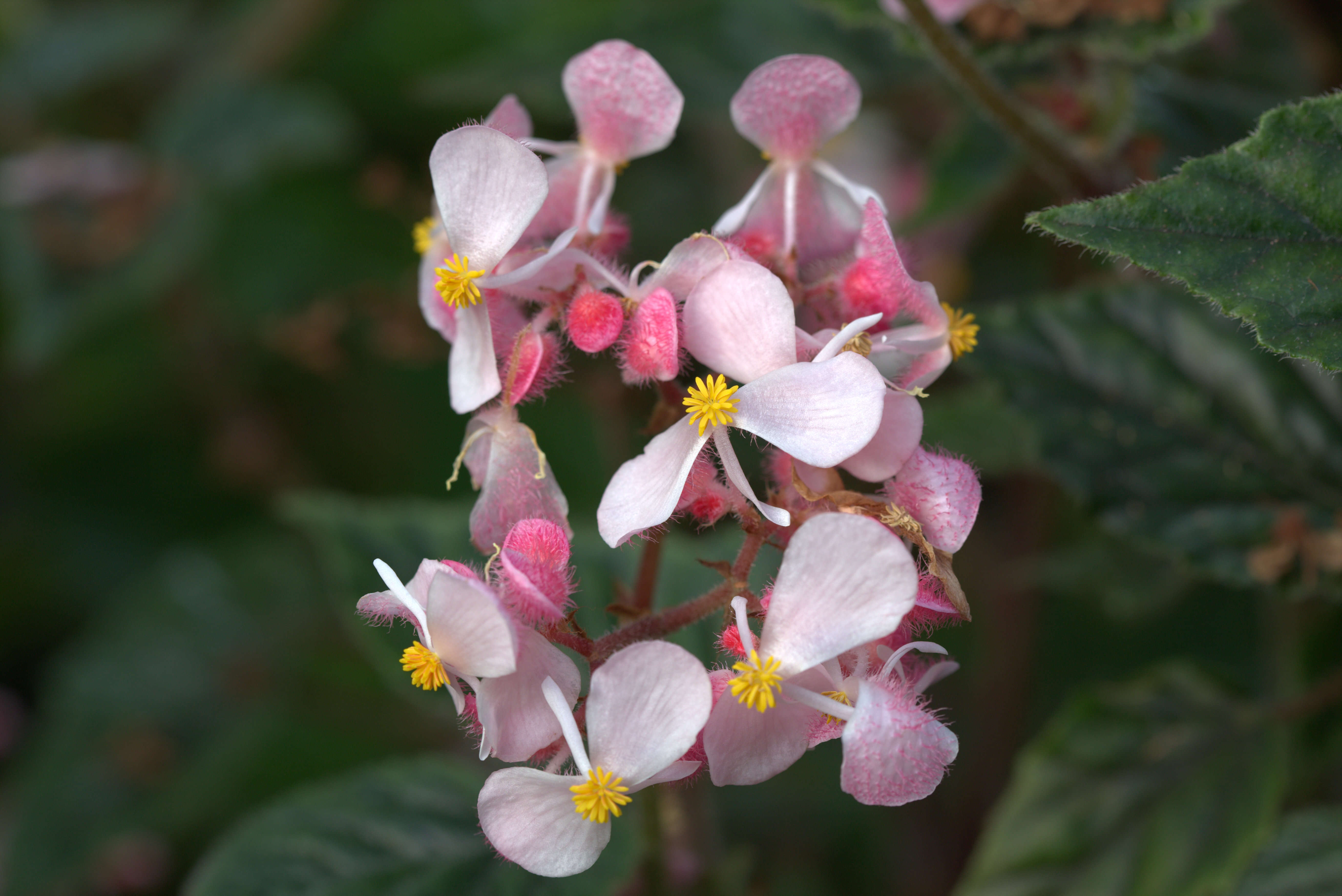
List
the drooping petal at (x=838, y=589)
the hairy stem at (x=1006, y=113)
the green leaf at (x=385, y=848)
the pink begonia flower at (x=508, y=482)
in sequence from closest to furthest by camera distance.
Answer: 1. the drooping petal at (x=838, y=589)
2. the pink begonia flower at (x=508, y=482)
3. the hairy stem at (x=1006, y=113)
4. the green leaf at (x=385, y=848)

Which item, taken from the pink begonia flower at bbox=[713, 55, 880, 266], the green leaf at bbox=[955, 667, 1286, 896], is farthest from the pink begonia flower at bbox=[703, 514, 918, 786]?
the green leaf at bbox=[955, 667, 1286, 896]

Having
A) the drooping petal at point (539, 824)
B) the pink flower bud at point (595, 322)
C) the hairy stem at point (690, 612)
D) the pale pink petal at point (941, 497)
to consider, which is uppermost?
the pink flower bud at point (595, 322)

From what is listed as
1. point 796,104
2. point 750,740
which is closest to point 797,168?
point 796,104

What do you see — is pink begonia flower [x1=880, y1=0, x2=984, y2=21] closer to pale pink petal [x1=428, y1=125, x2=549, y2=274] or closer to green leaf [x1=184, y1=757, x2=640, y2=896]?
pale pink petal [x1=428, y1=125, x2=549, y2=274]

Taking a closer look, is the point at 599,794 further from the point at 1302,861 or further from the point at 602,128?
the point at 1302,861

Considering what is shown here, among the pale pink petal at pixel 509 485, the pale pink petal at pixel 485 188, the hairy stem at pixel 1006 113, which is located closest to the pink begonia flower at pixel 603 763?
the pale pink petal at pixel 509 485

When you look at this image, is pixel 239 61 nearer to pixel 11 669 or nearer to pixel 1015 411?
pixel 11 669

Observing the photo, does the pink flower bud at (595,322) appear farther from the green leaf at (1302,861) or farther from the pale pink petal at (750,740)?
the green leaf at (1302,861)
